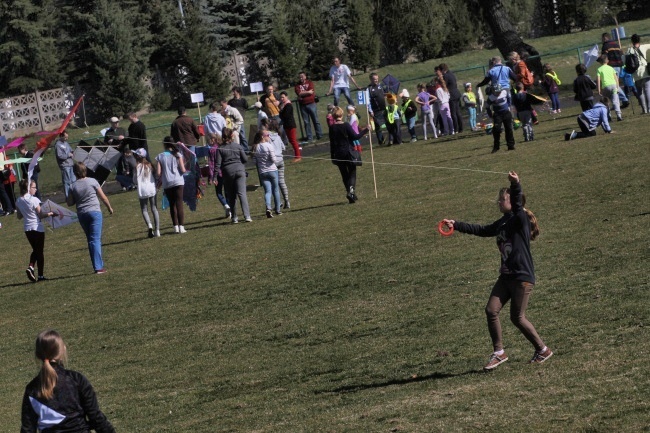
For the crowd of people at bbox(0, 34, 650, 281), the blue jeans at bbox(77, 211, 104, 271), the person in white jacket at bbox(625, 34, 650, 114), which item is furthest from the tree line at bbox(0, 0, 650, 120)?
the blue jeans at bbox(77, 211, 104, 271)

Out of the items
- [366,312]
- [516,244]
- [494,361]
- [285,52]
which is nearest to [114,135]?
[366,312]

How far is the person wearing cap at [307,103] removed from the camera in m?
36.8

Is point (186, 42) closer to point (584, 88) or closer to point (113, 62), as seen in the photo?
point (113, 62)

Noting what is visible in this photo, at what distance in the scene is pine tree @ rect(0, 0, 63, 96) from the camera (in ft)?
187

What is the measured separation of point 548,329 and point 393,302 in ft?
10.8

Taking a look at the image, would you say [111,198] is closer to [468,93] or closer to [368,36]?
[468,93]

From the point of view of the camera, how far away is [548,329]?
11953 millimetres

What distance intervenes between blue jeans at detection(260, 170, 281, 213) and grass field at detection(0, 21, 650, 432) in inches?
16.1

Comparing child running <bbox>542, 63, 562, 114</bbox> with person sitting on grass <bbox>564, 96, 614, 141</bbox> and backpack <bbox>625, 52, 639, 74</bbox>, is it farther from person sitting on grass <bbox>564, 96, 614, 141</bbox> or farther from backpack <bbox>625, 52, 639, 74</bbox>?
person sitting on grass <bbox>564, 96, 614, 141</bbox>

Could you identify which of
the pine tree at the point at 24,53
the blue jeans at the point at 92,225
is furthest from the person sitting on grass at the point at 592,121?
the pine tree at the point at 24,53

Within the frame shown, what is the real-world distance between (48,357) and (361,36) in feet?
174

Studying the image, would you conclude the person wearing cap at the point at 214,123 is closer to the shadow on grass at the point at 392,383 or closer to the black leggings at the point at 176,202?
the black leggings at the point at 176,202

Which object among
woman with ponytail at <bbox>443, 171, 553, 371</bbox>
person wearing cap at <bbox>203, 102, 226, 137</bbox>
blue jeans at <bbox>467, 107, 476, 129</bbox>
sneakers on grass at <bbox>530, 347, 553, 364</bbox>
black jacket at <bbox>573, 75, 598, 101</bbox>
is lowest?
sneakers on grass at <bbox>530, 347, 553, 364</bbox>

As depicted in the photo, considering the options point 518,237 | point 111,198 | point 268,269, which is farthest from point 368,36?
point 518,237
